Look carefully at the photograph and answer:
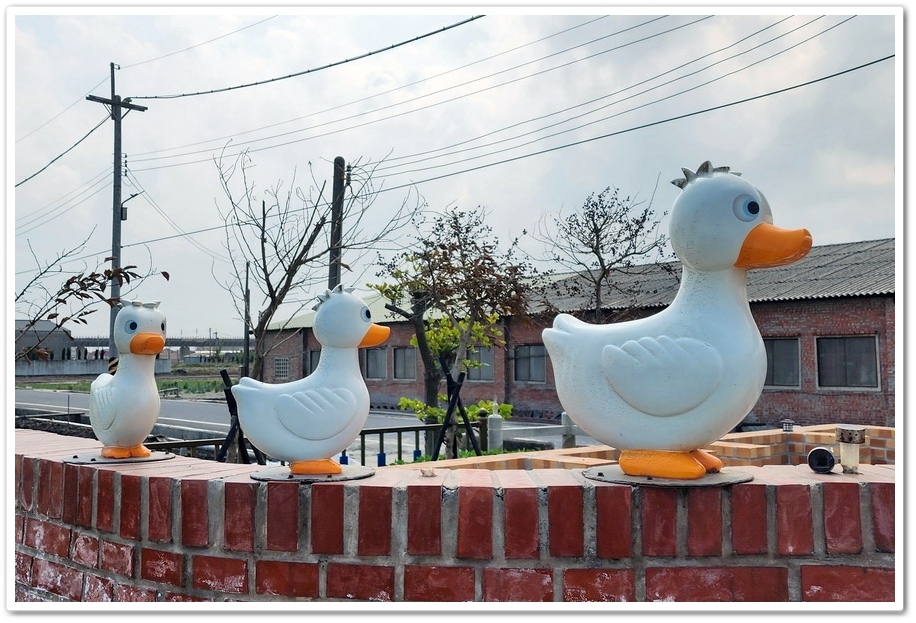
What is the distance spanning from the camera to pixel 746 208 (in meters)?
2.40

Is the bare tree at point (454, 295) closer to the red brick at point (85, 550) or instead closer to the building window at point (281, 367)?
the red brick at point (85, 550)

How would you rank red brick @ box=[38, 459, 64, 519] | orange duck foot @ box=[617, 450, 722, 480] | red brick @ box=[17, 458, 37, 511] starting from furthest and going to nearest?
red brick @ box=[17, 458, 37, 511]
red brick @ box=[38, 459, 64, 519]
orange duck foot @ box=[617, 450, 722, 480]

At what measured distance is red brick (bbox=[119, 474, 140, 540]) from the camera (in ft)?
8.63

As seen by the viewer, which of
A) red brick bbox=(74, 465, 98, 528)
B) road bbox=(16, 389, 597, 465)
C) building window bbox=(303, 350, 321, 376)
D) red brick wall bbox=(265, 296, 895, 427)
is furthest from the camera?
building window bbox=(303, 350, 321, 376)

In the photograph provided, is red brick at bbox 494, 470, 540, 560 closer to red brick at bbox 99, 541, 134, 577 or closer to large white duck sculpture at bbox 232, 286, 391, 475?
large white duck sculpture at bbox 232, 286, 391, 475

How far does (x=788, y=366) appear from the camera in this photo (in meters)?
15.2

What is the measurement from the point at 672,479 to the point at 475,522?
0.62m

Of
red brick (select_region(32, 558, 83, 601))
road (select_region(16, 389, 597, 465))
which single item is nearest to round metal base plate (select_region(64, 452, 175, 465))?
red brick (select_region(32, 558, 83, 601))

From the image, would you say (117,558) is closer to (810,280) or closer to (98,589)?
(98,589)

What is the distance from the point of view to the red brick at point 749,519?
2.23 metres

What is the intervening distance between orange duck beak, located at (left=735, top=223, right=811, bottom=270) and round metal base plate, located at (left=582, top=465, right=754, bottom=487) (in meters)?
0.68

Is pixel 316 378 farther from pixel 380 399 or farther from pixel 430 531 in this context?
pixel 380 399

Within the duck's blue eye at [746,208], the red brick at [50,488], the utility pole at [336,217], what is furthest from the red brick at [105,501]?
the utility pole at [336,217]

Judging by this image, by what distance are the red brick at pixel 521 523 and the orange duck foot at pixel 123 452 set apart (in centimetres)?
179
